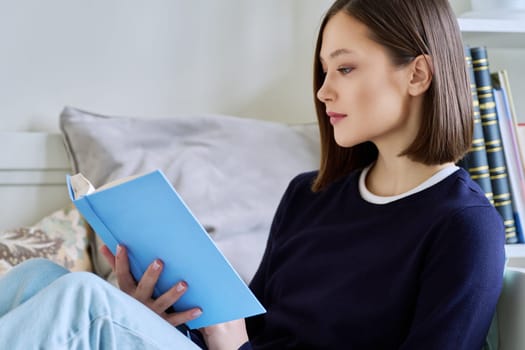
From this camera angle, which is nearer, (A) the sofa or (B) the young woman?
(B) the young woman

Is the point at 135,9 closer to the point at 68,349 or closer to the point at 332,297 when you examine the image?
the point at 332,297

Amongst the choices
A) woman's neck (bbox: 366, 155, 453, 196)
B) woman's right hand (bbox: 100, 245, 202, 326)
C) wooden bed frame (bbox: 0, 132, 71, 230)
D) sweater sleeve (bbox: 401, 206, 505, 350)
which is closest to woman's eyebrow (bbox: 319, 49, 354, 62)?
woman's neck (bbox: 366, 155, 453, 196)

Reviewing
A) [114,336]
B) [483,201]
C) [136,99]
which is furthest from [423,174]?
[136,99]

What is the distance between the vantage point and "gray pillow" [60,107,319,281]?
1.36 metres

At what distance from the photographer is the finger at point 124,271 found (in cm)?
93

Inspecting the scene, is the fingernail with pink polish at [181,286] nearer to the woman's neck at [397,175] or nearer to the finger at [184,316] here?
the finger at [184,316]

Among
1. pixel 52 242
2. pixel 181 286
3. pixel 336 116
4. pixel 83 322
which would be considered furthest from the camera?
pixel 52 242

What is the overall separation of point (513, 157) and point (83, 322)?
98cm

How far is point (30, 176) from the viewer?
4.83 feet

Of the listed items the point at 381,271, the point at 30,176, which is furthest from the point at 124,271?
the point at 30,176

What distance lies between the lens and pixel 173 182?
1.37 meters

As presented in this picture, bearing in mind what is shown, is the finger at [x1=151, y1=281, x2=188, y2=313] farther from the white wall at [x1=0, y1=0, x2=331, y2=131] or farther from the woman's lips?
the white wall at [x1=0, y1=0, x2=331, y2=131]

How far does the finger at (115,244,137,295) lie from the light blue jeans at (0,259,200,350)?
0.44 ft

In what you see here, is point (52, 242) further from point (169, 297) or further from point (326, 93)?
point (326, 93)
